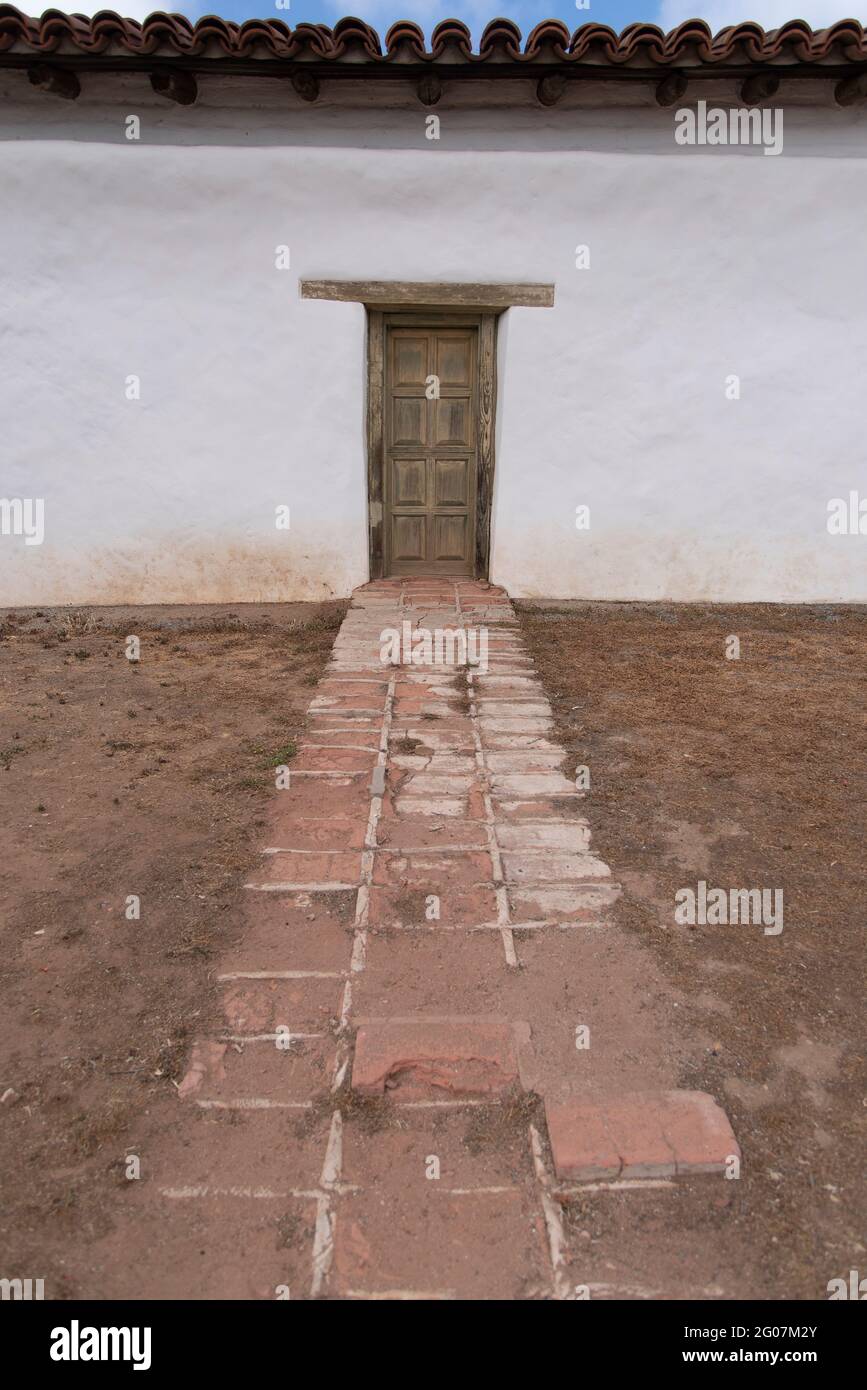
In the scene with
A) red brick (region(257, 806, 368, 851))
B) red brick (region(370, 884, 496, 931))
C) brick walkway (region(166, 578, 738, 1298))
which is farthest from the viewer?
red brick (region(257, 806, 368, 851))

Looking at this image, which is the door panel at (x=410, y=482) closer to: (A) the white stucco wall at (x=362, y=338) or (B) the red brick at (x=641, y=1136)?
(A) the white stucco wall at (x=362, y=338)

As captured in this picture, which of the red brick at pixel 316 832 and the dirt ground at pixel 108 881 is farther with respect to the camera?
the red brick at pixel 316 832

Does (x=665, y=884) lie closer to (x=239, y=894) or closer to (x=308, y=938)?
(x=308, y=938)

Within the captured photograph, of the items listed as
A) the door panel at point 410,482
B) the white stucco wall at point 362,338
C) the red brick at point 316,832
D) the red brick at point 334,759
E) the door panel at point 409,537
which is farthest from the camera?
the door panel at point 409,537

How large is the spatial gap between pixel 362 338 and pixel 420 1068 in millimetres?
5544

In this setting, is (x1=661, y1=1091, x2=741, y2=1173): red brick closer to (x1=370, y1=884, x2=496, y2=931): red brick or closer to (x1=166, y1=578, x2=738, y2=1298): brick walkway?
(x1=166, y1=578, x2=738, y2=1298): brick walkway

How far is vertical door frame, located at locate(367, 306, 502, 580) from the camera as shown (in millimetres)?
6391

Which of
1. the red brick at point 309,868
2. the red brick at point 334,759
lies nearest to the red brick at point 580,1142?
the red brick at point 309,868

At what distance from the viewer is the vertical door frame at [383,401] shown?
21.0 ft

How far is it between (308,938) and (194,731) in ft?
6.26

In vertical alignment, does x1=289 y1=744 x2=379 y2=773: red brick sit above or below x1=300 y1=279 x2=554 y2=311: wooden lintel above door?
below

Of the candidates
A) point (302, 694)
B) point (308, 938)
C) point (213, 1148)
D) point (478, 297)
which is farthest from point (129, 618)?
point (213, 1148)

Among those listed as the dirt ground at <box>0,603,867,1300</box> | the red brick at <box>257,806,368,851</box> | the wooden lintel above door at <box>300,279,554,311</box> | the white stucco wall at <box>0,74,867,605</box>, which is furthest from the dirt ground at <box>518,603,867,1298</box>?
the wooden lintel above door at <box>300,279,554,311</box>

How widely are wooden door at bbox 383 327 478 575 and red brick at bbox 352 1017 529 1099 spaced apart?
514cm
